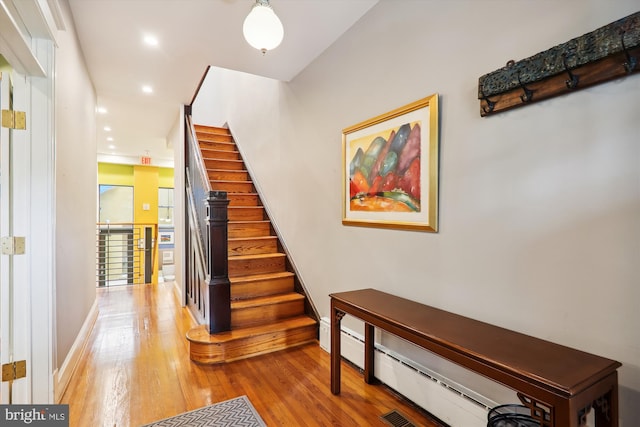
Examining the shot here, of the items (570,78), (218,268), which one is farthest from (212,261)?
(570,78)

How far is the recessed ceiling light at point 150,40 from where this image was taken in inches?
104

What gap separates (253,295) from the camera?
327 centimetres

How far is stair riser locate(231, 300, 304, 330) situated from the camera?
9.71 ft

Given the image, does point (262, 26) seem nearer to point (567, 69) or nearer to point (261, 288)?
point (567, 69)

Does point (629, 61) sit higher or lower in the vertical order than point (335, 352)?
higher

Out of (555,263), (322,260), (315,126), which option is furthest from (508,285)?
(315,126)

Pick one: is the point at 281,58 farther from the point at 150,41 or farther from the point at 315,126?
the point at 150,41

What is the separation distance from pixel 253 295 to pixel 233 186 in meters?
1.87

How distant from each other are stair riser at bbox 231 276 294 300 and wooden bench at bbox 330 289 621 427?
1.70m

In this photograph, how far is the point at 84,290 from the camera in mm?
3170

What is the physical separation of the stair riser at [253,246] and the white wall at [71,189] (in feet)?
4.67

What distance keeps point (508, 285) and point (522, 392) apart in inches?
21.4

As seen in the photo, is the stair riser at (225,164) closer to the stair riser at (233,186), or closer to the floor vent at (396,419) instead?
the stair riser at (233,186)

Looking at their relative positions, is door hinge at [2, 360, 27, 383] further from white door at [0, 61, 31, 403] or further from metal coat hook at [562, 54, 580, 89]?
metal coat hook at [562, 54, 580, 89]
